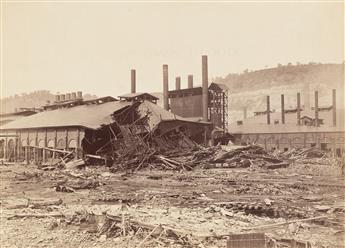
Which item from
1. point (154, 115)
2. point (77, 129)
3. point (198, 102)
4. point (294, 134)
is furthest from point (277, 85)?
point (77, 129)

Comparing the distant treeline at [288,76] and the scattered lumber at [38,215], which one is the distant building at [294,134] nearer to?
the scattered lumber at [38,215]

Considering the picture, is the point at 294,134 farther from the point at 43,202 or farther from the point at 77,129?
the point at 43,202

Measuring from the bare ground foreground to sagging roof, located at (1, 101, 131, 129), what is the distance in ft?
33.9

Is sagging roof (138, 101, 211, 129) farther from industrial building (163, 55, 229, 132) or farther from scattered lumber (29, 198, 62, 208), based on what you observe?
scattered lumber (29, 198, 62, 208)

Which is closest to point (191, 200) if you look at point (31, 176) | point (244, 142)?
point (31, 176)

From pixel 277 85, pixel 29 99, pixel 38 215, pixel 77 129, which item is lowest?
pixel 38 215

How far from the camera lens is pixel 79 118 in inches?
1272

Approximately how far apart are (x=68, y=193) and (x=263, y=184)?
29.4 ft

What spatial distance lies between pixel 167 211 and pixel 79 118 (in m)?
22.5

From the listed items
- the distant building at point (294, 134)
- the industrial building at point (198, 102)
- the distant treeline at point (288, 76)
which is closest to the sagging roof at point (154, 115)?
the industrial building at point (198, 102)

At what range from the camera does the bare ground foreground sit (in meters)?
8.62

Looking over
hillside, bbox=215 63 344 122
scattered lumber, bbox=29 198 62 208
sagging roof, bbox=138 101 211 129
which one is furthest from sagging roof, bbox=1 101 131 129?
hillside, bbox=215 63 344 122

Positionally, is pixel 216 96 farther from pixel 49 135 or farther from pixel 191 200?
pixel 191 200

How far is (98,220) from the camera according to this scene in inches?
387
